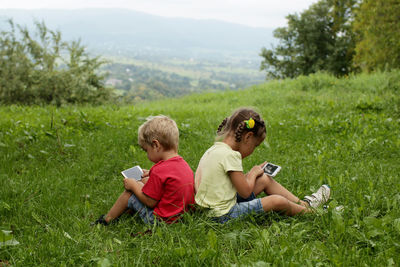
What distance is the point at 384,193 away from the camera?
11.5 feet

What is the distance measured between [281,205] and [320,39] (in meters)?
34.1

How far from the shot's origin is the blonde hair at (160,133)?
10.3 ft

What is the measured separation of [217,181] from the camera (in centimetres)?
307

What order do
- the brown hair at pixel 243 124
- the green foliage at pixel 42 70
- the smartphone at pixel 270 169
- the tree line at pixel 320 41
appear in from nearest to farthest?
the brown hair at pixel 243 124 → the smartphone at pixel 270 169 → the green foliage at pixel 42 70 → the tree line at pixel 320 41

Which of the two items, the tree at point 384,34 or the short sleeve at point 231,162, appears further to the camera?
the tree at point 384,34

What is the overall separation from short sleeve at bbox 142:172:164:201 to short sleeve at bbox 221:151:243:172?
0.60 metres

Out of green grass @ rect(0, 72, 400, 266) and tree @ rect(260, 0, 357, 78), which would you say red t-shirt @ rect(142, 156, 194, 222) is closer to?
green grass @ rect(0, 72, 400, 266)

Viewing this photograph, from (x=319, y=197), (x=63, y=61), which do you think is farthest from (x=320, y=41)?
(x=319, y=197)

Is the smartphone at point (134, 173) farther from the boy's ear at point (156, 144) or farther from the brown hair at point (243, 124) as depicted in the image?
the brown hair at point (243, 124)

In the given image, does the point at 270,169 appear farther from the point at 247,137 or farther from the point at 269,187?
the point at 247,137

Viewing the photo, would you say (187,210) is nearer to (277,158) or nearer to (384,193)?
(384,193)

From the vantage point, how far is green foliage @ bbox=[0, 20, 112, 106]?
48.6 feet

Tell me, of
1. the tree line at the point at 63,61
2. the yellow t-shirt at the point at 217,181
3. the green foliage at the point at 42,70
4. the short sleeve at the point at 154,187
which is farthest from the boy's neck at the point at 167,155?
the green foliage at the point at 42,70

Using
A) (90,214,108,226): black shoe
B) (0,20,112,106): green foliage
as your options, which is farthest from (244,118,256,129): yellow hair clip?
(0,20,112,106): green foliage
